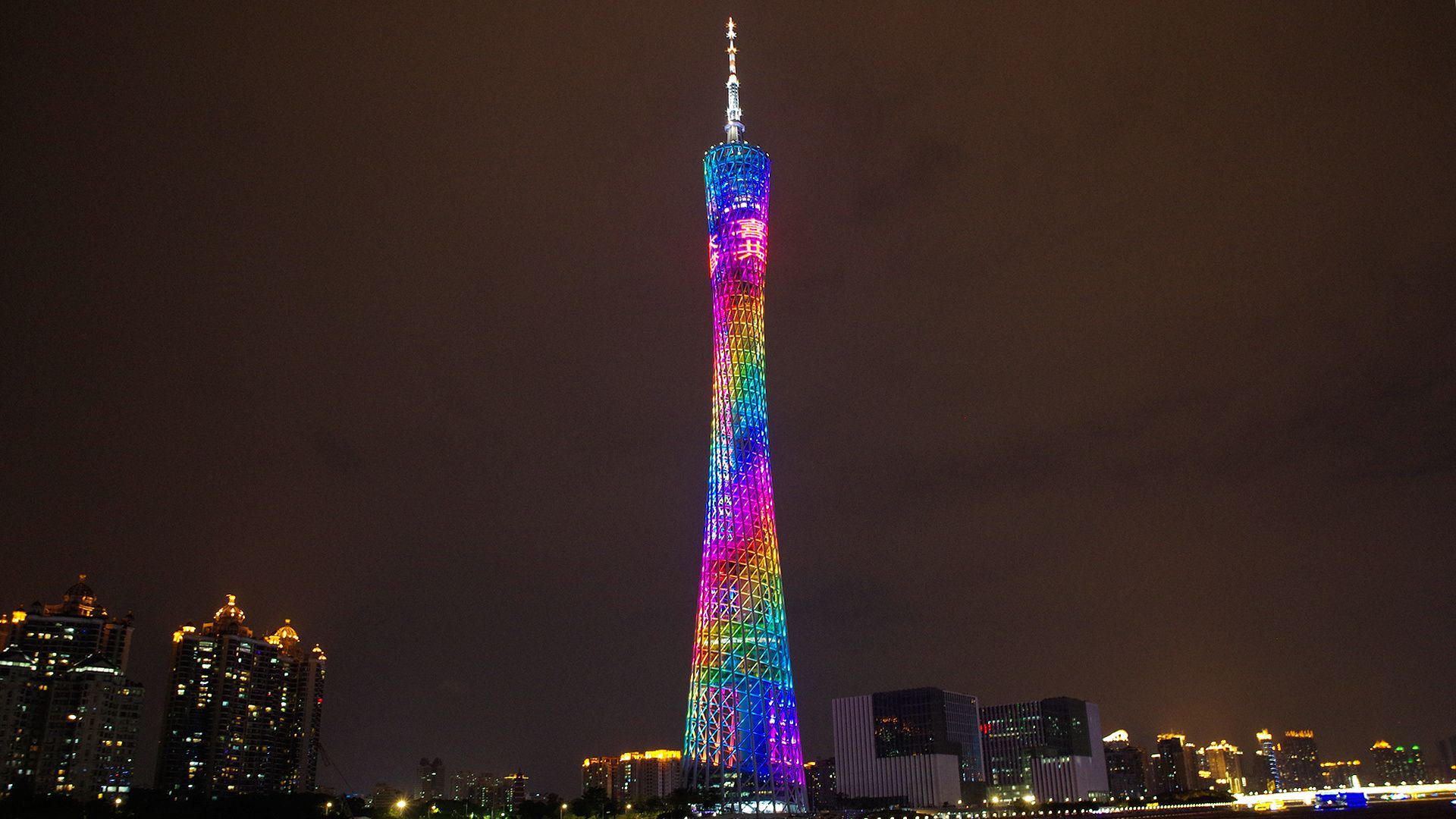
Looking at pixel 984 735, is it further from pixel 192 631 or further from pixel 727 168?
pixel 727 168

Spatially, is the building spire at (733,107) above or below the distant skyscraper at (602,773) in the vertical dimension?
above

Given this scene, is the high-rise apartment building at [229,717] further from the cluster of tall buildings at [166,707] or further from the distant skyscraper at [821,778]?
the distant skyscraper at [821,778]

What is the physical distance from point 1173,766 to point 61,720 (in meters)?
163

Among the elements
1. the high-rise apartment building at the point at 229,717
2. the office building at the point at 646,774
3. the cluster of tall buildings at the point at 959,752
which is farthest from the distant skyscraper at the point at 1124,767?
the high-rise apartment building at the point at 229,717

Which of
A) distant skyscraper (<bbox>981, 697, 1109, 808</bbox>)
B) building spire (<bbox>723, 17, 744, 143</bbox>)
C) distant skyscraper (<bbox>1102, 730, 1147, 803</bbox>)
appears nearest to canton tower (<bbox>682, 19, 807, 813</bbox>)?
building spire (<bbox>723, 17, 744, 143</bbox>)

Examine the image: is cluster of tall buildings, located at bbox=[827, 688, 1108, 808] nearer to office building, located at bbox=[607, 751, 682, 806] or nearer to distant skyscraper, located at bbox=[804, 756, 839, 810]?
distant skyscraper, located at bbox=[804, 756, 839, 810]

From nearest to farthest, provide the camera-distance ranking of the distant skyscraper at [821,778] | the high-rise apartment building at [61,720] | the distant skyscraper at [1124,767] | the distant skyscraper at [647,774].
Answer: the high-rise apartment building at [61,720] < the distant skyscraper at [821,778] < the distant skyscraper at [647,774] < the distant skyscraper at [1124,767]

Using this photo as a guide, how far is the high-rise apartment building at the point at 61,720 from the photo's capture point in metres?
90.6

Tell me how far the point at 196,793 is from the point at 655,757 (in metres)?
59.6

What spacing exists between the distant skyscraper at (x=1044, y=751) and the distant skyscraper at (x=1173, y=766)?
168ft

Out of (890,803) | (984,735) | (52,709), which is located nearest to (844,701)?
(890,803)

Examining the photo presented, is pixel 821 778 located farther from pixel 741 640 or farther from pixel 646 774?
pixel 741 640

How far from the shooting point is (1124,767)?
609 feet

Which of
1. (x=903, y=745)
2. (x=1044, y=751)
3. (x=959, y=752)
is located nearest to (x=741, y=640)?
(x=903, y=745)
